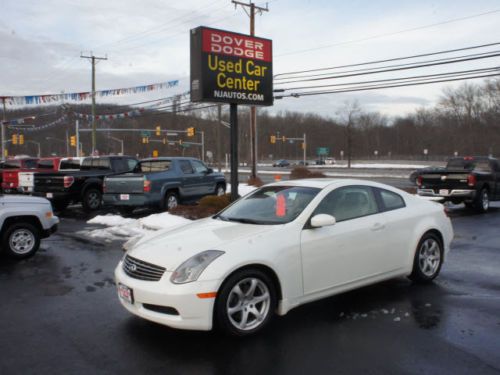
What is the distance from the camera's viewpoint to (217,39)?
1162 centimetres

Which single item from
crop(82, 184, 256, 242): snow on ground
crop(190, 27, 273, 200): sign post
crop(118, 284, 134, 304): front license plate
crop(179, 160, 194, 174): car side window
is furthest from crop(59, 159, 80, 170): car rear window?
crop(118, 284, 134, 304): front license plate

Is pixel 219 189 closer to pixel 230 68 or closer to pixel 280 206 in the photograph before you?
Answer: pixel 230 68

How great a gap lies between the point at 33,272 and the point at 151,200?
6.60m

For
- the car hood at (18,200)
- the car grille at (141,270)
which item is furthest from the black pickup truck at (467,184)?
the car grille at (141,270)

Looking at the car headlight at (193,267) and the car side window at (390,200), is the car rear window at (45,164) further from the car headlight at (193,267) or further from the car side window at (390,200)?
the car headlight at (193,267)

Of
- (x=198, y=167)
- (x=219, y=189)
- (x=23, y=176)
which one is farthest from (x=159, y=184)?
(x=23, y=176)

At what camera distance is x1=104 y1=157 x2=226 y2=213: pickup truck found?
13812 millimetres

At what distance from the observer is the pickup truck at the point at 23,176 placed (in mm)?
15586

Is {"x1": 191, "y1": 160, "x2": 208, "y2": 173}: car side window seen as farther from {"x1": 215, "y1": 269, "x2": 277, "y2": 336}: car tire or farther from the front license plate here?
{"x1": 215, "y1": 269, "x2": 277, "y2": 336}: car tire

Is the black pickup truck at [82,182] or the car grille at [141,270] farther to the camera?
the black pickup truck at [82,182]

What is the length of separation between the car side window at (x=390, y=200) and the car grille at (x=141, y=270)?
2954mm

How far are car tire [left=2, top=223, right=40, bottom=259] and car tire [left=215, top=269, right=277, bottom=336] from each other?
5.31 metres

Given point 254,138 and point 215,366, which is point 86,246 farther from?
point 254,138

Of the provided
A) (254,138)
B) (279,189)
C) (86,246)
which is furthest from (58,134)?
(279,189)
